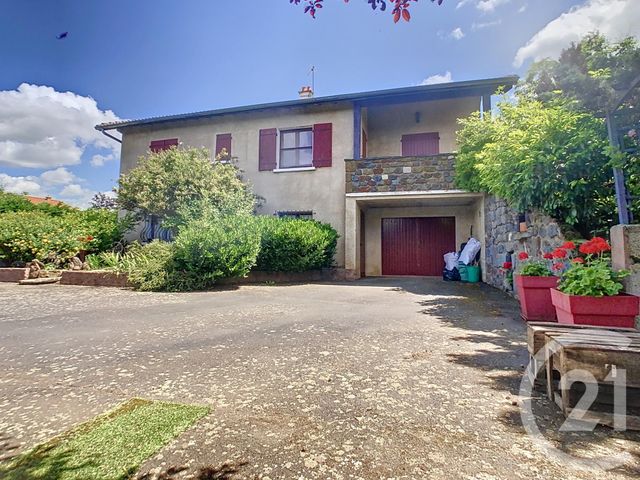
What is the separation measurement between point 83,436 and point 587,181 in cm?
516

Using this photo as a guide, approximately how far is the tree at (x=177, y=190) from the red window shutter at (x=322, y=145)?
2.56 meters

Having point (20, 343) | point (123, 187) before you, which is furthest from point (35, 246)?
point (20, 343)

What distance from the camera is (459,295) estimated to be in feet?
20.3

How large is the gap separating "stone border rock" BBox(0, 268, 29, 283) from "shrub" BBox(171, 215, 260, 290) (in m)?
4.73

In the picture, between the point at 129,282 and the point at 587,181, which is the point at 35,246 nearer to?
the point at 129,282

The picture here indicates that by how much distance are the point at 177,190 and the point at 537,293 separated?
27.6 feet

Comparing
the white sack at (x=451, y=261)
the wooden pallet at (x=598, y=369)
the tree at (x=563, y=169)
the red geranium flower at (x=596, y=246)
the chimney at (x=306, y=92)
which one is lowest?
the wooden pallet at (x=598, y=369)

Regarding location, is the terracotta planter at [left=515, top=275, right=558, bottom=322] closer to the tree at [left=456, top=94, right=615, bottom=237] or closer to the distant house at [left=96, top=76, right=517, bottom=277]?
the tree at [left=456, top=94, right=615, bottom=237]

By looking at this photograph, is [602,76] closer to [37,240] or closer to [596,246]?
[596,246]

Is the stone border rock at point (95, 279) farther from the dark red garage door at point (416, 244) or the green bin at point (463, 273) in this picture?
the green bin at point (463, 273)

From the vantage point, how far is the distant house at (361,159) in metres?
9.20

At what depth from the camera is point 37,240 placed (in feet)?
28.5

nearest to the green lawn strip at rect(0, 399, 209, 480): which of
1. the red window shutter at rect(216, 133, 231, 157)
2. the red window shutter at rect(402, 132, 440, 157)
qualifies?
the red window shutter at rect(402, 132, 440, 157)

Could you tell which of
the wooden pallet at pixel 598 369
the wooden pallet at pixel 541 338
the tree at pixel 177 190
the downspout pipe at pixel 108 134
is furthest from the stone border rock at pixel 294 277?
the downspout pipe at pixel 108 134
